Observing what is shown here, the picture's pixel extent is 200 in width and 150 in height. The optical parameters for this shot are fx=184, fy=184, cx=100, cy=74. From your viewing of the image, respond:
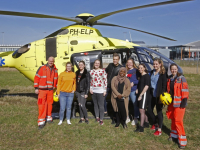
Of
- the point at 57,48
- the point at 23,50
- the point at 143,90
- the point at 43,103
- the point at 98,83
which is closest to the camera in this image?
the point at 143,90

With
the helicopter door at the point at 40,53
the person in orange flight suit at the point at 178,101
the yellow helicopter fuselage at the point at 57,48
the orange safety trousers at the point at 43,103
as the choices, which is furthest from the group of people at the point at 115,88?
the helicopter door at the point at 40,53

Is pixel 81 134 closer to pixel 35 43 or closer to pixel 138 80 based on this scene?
pixel 138 80

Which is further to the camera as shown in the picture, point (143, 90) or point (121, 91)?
point (121, 91)

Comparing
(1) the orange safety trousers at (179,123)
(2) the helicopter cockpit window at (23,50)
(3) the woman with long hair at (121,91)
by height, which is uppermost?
(2) the helicopter cockpit window at (23,50)

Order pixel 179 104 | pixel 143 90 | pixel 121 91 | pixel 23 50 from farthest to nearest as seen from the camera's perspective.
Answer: pixel 23 50 → pixel 121 91 → pixel 143 90 → pixel 179 104

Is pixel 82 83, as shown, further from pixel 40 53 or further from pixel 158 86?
pixel 40 53

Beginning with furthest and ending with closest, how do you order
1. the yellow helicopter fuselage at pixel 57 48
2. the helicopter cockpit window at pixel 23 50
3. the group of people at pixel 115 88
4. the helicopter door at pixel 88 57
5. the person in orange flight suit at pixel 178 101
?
the helicopter cockpit window at pixel 23 50
the yellow helicopter fuselage at pixel 57 48
the helicopter door at pixel 88 57
the group of people at pixel 115 88
the person in orange flight suit at pixel 178 101

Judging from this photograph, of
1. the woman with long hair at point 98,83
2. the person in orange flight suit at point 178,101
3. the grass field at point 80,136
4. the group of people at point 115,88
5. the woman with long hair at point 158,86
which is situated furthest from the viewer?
the woman with long hair at point 98,83

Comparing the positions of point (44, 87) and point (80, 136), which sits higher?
point (44, 87)

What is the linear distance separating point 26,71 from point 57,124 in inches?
97.3

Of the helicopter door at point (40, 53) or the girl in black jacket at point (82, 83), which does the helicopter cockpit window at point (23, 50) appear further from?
the girl in black jacket at point (82, 83)

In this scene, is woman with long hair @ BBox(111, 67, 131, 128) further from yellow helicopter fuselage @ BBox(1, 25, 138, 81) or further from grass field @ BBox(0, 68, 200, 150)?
yellow helicopter fuselage @ BBox(1, 25, 138, 81)

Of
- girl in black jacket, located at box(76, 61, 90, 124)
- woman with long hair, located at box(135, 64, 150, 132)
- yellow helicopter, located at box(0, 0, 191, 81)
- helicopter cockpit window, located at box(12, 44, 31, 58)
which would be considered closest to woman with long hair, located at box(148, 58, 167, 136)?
woman with long hair, located at box(135, 64, 150, 132)

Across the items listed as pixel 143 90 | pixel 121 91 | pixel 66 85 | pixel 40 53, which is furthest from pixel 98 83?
pixel 40 53
